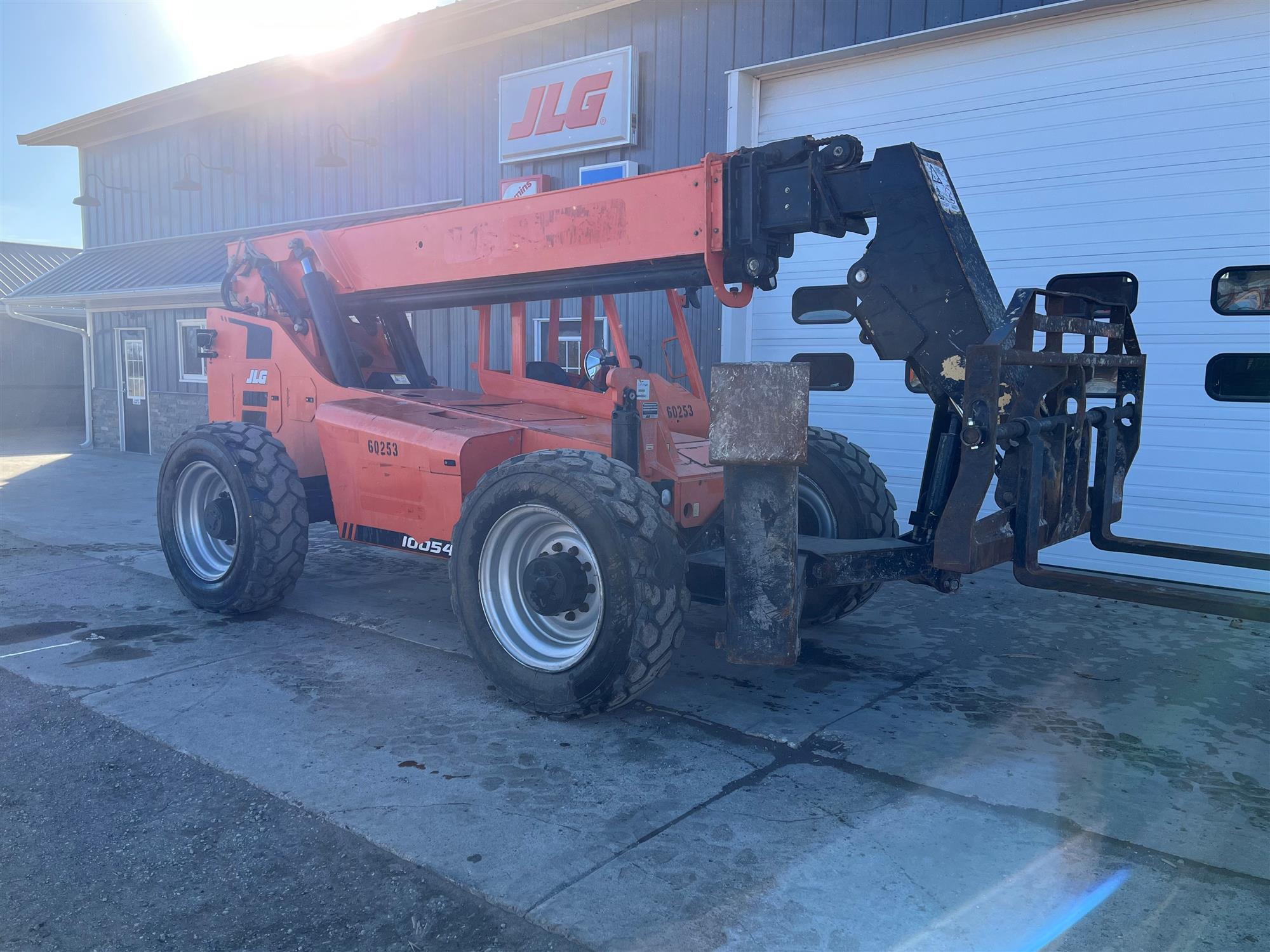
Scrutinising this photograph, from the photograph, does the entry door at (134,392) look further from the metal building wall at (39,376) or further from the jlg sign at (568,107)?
the jlg sign at (568,107)

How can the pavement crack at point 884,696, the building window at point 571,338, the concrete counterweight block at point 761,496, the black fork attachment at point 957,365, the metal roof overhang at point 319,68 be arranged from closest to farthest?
the black fork attachment at point 957,365 < the concrete counterweight block at point 761,496 < the pavement crack at point 884,696 < the building window at point 571,338 < the metal roof overhang at point 319,68

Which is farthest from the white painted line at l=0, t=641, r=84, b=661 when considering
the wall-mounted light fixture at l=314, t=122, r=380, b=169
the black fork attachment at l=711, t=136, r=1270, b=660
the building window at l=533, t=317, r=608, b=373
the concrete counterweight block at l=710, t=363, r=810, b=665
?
the wall-mounted light fixture at l=314, t=122, r=380, b=169

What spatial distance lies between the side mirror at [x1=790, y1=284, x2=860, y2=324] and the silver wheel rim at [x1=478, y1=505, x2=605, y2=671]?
5.43m

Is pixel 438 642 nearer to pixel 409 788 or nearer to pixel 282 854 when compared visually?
pixel 409 788

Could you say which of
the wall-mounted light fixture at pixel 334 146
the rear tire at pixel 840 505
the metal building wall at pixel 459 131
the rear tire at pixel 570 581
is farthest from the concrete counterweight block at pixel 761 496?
the wall-mounted light fixture at pixel 334 146

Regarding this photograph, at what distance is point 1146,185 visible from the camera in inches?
299

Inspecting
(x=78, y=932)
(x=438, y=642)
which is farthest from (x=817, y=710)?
(x=78, y=932)

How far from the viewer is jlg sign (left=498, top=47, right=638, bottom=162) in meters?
10.3

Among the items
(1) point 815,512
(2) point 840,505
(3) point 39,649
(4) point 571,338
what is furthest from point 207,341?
(4) point 571,338

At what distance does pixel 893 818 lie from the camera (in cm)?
350

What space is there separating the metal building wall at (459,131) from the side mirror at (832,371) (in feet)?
3.52

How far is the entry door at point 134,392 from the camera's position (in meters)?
17.5

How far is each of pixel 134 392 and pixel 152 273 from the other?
107 inches

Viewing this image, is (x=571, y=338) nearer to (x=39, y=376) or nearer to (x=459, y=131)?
(x=459, y=131)
